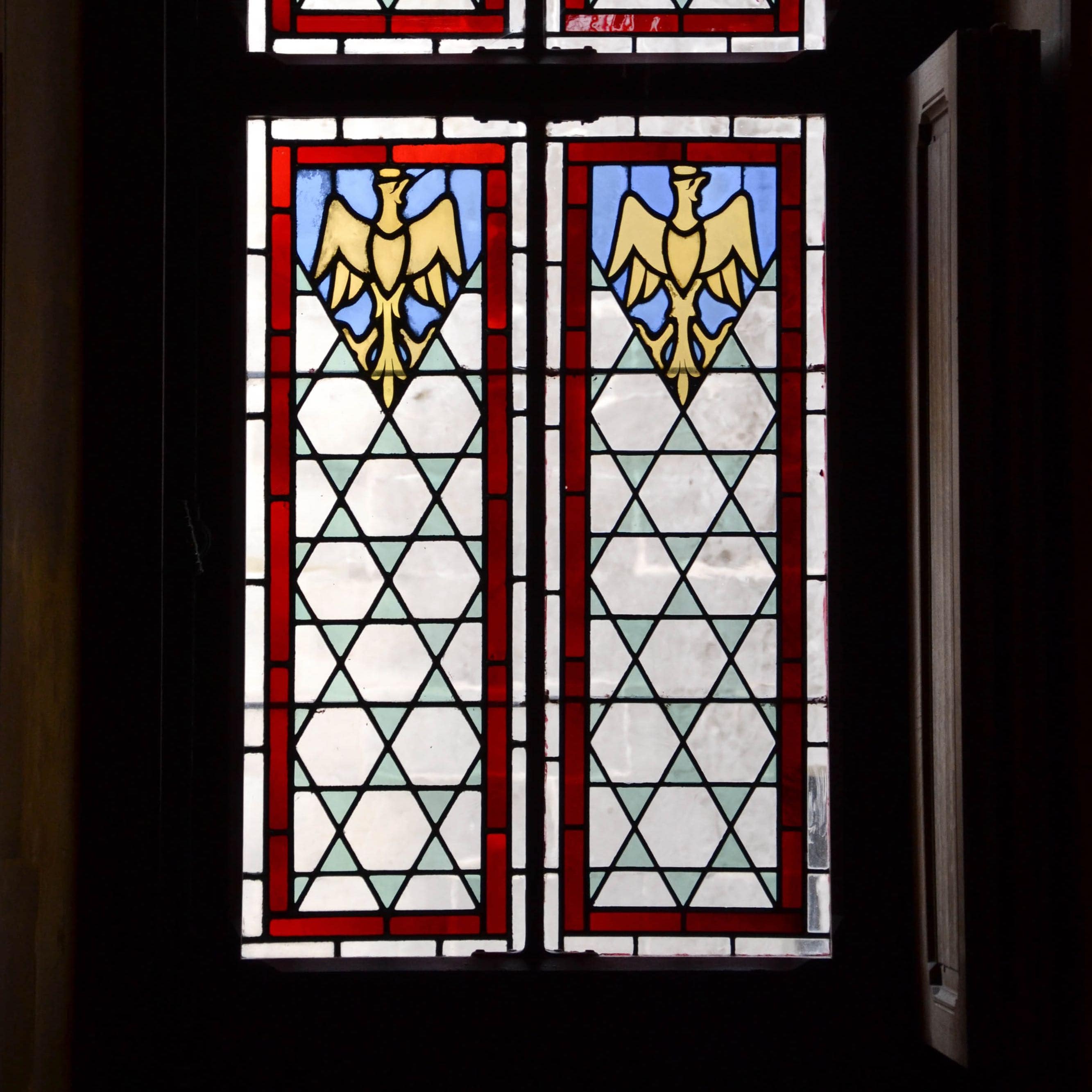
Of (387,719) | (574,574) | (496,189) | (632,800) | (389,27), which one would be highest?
(389,27)

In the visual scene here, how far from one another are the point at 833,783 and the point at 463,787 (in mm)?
668

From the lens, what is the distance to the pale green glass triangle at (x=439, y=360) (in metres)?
2.07

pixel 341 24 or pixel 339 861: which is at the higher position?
pixel 341 24

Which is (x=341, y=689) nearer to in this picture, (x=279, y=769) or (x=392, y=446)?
(x=279, y=769)

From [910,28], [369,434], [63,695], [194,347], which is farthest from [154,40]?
[910,28]

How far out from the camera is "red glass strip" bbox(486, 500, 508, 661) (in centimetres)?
206

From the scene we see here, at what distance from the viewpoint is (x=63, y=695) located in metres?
1.88

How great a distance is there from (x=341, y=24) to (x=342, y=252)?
432mm

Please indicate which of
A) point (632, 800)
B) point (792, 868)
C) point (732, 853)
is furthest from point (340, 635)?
point (792, 868)

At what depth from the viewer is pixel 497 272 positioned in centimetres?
207

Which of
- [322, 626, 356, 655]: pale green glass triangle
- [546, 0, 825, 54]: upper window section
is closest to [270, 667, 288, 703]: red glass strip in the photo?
[322, 626, 356, 655]: pale green glass triangle

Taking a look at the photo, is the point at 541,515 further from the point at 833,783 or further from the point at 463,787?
the point at 833,783

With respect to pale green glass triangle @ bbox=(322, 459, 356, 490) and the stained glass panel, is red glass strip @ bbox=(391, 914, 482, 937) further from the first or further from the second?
pale green glass triangle @ bbox=(322, 459, 356, 490)

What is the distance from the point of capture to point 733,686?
6.78ft
